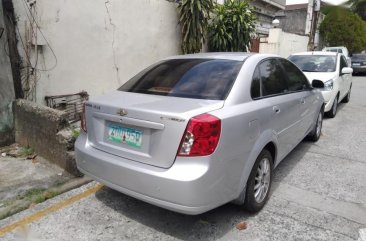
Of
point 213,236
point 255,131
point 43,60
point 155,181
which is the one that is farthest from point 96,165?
point 43,60

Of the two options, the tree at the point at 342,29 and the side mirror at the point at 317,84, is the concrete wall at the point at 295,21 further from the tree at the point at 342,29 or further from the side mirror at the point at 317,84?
the side mirror at the point at 317,84

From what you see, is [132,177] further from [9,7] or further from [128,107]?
[9,7]

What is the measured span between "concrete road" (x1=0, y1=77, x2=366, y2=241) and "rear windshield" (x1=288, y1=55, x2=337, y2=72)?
4.25 m

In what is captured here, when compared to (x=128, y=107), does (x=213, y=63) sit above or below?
above

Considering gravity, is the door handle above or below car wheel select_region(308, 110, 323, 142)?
above

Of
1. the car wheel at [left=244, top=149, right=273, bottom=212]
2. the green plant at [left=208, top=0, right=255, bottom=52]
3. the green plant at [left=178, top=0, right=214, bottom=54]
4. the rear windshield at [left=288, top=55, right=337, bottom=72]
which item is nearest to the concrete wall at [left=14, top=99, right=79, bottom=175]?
the car wheel at [left=244, top=149, right=273, bottom=212]

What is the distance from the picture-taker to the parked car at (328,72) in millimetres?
7160

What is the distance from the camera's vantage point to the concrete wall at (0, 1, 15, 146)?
461 cm

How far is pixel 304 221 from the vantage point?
10.3 ft

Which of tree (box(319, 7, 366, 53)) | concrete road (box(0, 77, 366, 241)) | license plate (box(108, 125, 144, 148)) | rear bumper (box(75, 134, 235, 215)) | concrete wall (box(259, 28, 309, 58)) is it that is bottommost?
concrete road (box(0, 77, 366, 241))

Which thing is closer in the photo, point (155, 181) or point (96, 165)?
point (155, 181)

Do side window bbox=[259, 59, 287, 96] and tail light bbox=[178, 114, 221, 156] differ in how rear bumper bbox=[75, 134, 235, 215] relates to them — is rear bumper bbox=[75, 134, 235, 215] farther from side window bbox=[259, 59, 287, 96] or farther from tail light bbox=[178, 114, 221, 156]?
side window bbox=[259, 59, 287, 96]

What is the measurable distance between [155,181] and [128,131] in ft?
1.68

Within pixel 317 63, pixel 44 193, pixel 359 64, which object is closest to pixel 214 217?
pixel 44 193
